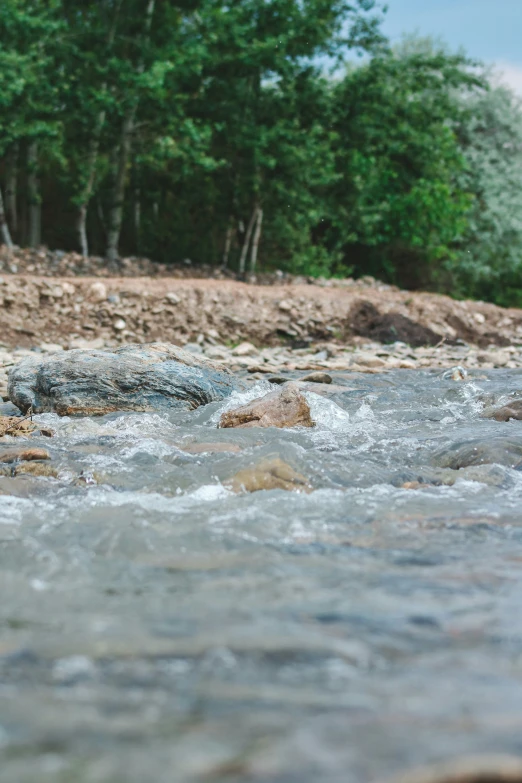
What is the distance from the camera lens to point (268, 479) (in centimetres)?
451

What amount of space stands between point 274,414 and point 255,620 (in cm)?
371

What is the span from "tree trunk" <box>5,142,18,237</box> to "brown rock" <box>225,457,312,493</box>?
48.6ft

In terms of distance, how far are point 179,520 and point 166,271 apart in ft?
47.1

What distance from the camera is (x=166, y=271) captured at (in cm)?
1772

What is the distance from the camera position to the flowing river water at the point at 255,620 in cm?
192

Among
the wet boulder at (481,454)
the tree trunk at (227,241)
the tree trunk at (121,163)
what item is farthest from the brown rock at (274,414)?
the tree trunk at (227,241)

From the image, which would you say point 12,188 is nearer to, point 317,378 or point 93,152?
point 93,152

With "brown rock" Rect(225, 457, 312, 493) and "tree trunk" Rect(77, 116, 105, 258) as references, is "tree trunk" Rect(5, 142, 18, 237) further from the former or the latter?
"brown rock" Rect(225, 457, 312, 493)

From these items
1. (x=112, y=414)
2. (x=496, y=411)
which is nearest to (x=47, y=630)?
(x=112, y=414)

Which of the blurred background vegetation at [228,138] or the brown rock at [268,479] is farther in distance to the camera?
the blurred background vegetation at [228,138]

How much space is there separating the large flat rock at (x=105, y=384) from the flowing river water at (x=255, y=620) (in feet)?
Answer: 6.05

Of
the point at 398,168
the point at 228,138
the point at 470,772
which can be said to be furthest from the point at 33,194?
the point at 470,772

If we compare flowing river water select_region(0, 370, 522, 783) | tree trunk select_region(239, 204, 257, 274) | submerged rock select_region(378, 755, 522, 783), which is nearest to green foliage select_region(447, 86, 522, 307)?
tree trunk select_region(239, 204, 257, 274)

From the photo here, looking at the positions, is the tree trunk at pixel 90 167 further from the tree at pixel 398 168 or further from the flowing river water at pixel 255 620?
the flowing river water at pixel 255 620
